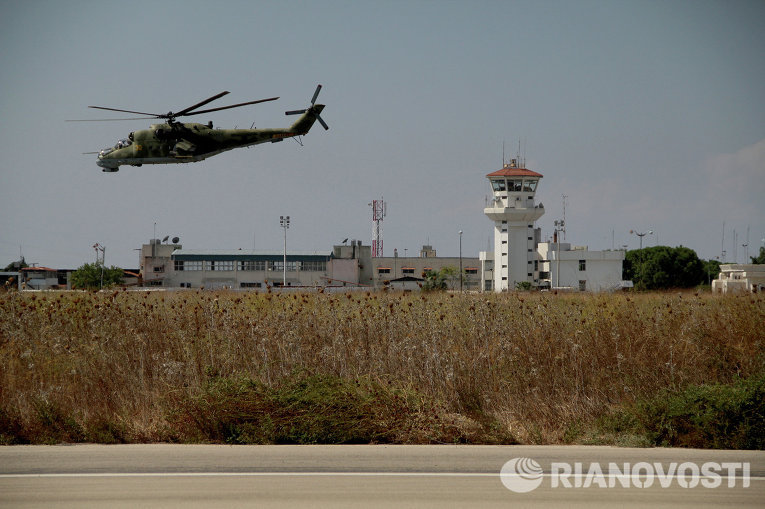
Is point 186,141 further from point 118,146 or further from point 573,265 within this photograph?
point 573,265

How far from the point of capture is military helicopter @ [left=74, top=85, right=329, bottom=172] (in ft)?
97.9

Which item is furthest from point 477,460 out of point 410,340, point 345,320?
point 345,320

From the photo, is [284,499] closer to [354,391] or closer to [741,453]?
[354,391]

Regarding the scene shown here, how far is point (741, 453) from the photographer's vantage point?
9727 mm

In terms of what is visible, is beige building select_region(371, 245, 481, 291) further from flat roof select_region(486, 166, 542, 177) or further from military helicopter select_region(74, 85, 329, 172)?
military helicopter select_region(74, 85, 329, 172)

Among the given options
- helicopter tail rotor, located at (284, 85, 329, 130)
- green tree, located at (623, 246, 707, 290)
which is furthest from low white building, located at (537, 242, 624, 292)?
helicopter tail rotor, located at (284, 85, 329, 130)

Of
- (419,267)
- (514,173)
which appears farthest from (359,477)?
(419,267)

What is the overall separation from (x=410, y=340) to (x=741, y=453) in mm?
6073

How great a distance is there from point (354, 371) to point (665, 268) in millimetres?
116774

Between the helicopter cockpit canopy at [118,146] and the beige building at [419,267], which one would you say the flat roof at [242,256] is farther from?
the helicopter cockpit canopy at [118,146]

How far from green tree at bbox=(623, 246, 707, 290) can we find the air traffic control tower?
22.1m

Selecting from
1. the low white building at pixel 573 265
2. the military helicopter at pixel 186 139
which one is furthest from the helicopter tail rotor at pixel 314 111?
the low white building at pixel 573 265

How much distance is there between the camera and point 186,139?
100 ft

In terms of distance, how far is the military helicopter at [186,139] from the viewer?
29.8 m
